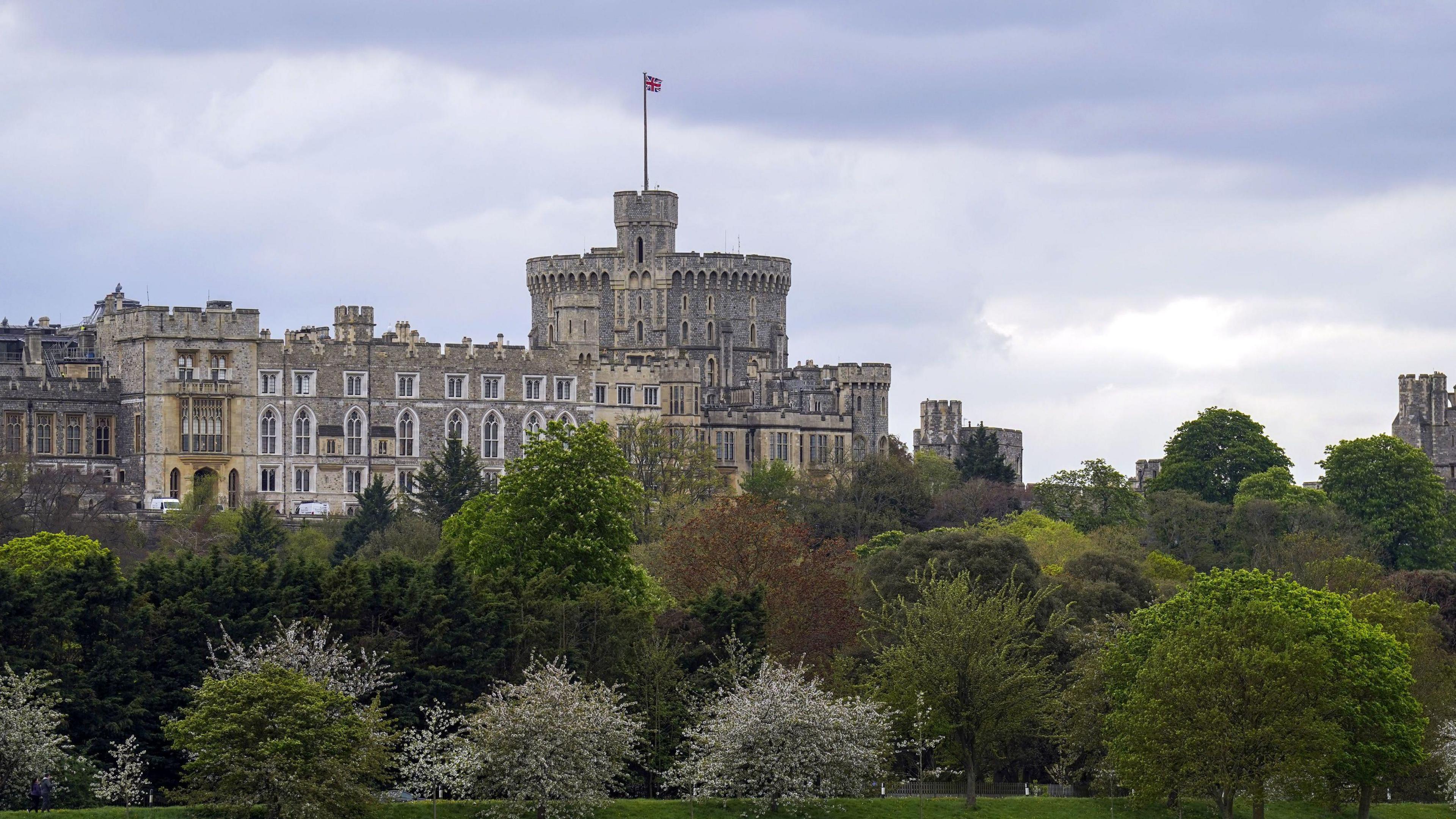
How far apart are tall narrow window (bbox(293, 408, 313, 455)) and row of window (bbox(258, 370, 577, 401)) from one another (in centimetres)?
100

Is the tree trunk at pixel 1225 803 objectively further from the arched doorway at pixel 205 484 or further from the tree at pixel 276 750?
the arched doorway at pixel 205 484

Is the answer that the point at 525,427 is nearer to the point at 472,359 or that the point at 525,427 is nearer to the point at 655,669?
the point at 472,359

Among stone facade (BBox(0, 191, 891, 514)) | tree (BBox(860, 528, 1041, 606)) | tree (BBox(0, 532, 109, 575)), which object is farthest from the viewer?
stone facade (BBox(0, 191, 891, 514))

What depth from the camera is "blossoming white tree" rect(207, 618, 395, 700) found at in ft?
204

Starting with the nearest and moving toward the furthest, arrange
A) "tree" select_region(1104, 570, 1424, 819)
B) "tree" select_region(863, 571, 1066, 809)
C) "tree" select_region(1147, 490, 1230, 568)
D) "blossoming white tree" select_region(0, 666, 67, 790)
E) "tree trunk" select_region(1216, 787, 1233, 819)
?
1. "blossoming white tree" select_region(0, 666, 67, 790)
2. "tree" select_region(1104, 570, 1424, 819)
3. "tree trunk" select_region(1216, 787, 1233, 819)
4. "tree" select_region(863, 571, 1066, 809)
5. "tree" select_region(1147, 490, 1230, 568)

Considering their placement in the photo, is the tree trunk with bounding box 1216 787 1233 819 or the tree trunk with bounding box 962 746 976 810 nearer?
the tree trunk with bounding box 1216 787 1233 819

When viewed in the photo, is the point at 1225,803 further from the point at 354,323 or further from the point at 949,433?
the point at 949,433

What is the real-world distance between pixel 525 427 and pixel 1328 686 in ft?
225

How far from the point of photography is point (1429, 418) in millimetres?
154625

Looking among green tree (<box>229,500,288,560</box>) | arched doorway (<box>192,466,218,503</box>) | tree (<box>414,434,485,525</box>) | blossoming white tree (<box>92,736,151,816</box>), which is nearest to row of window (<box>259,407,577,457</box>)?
arched doorway (<box>192,466,218,503</box>)

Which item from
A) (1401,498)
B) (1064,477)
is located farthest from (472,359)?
(1401,498)

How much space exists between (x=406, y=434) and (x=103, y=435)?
1336 centimetres

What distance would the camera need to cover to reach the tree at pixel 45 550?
8588 centimetres

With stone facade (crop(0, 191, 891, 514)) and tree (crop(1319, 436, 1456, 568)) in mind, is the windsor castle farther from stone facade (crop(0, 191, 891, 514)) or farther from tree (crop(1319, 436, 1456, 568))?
tree (crop(1319, 436, 1456, 568))
